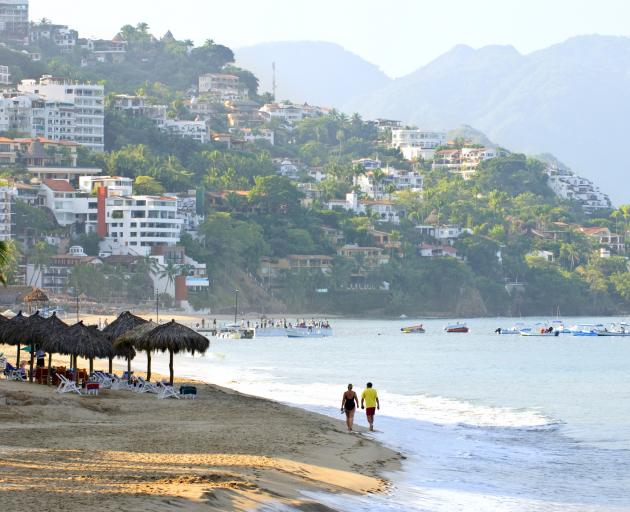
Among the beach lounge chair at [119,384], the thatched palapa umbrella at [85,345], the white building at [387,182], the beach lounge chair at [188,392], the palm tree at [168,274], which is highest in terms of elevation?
the white building at [387,182]

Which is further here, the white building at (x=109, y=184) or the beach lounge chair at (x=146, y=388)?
the white building at (x=109, y=184)

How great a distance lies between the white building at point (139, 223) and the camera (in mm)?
113000

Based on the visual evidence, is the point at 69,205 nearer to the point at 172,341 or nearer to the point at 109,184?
the point at 109,184

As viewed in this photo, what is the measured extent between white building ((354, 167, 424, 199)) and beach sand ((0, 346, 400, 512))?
13693 centimetres

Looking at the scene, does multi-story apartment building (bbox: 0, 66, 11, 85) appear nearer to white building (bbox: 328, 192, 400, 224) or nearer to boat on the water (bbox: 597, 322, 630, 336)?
white building (bbox: 328, 192, 400, 224)

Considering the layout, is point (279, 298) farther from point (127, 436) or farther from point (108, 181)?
point (127, 436)

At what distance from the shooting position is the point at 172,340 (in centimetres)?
3139

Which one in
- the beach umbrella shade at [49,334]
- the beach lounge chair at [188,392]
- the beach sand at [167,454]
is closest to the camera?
the beach sand at [167,454]

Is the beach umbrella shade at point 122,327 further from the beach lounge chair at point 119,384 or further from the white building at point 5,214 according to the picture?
the white building at point 5,214

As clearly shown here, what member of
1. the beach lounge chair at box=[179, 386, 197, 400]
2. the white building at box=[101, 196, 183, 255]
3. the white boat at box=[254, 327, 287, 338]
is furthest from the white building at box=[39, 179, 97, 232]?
the beach lounge chair at box=[179, 386, 197, 400]

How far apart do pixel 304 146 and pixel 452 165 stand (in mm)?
21061

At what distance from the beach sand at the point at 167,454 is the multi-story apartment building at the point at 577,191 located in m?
162

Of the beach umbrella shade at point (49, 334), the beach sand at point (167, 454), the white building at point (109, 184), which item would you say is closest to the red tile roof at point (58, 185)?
the white building at point (109, 184)

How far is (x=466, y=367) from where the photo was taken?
2371 inches
